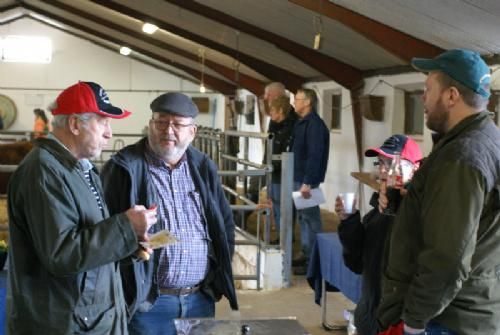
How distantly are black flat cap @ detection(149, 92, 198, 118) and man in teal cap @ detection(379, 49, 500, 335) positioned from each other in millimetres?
912

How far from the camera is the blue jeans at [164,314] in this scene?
2.51 m

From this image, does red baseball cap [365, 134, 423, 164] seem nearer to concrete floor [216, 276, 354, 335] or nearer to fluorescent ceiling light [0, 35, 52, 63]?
concrete floor [216, 276, 354, 335]

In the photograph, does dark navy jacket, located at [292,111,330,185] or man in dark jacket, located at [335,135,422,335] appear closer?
man in dark jacket, located at [335,135,422,335]

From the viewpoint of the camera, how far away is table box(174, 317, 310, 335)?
2088 millimetres

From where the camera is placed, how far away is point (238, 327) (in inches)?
84.0

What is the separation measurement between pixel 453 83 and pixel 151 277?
1.24m

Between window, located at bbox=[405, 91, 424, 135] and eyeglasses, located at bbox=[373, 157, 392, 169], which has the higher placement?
window, located at bbox=[405, 91, 424, 135]

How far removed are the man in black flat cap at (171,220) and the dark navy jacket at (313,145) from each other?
2.65 metres

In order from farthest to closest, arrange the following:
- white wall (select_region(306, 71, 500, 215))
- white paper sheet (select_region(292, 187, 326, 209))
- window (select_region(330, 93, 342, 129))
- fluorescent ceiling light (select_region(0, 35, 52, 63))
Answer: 1. fluorescent ceiling light (select_region(0, 35, 52, 63))
2. window (select_region(330, 93, 342, 129))
3. white wall (select_region(306, 71, 500, 215))
4. white paper sheet (select_region(292, 187, 326, 209))

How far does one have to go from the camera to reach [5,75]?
16.3 meters

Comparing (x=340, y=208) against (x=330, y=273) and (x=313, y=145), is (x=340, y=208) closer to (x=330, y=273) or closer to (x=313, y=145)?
(x=330, y=273)

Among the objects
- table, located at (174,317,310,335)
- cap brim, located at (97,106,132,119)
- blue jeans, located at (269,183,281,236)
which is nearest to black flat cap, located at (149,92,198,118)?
cap brim, located at (97,106,132,119)

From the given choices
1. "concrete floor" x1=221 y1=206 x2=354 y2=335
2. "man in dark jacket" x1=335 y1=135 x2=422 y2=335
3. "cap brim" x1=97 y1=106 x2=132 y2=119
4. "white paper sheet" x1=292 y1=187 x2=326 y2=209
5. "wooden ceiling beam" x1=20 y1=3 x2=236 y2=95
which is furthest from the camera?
"wooden ceiling beam" x1=20 y1=3 x2=236 y2=95

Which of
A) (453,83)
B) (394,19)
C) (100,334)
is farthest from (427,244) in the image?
(394,19)
